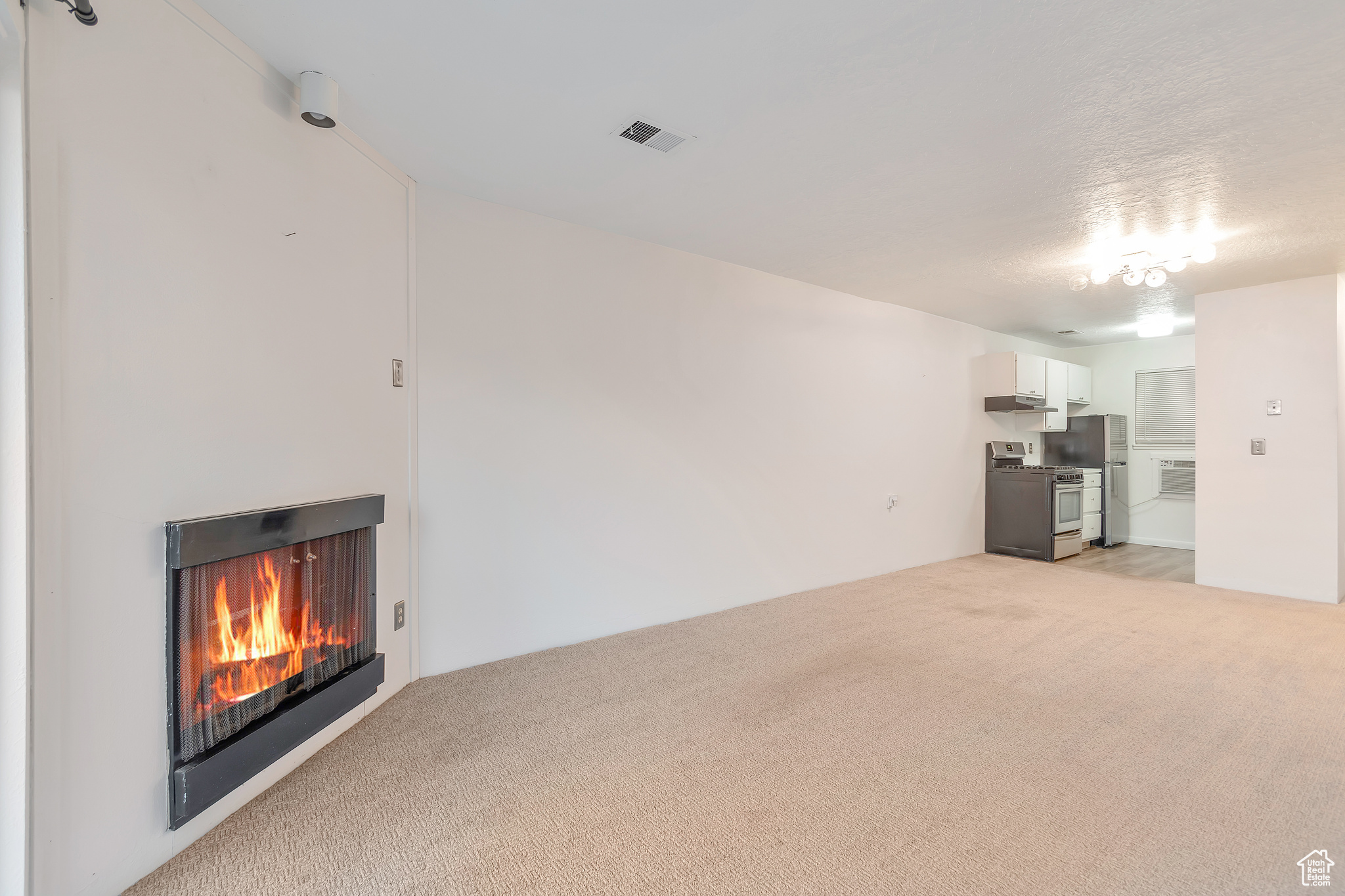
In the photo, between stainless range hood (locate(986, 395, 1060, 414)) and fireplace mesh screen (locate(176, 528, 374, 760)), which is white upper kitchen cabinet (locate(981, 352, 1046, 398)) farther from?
fireplace mesh screen (locate(176, 528, 374, 760))

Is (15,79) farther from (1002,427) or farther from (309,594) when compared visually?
(1002,427)

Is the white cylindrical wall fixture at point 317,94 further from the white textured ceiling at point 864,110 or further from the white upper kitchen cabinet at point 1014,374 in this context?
the white upper kitchen cabinet at point 1014,374

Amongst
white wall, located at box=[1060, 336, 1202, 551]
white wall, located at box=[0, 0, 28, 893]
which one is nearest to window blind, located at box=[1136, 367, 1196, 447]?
white wall, located at box=[1060, 336, 1202, 551]

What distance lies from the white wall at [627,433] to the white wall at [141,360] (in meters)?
0.81

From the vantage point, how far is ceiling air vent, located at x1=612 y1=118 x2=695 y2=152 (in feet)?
7.71

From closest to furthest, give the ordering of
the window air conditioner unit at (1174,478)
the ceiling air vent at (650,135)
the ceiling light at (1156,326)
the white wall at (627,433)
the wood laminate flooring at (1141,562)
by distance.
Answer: the ceiling air vent at (650,135) < the white wall at (627,433) < the wood laminate flooring at (1141,562) < the ceiling light at (1156,326) < the window air conditioner unit at (1174,478)

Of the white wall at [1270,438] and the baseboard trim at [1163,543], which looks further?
the baseboard trim at [1163,543]

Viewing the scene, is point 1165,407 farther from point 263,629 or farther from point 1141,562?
point 263,629

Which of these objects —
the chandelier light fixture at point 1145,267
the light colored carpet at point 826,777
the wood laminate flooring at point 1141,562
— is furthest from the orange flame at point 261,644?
the wood laminate flooring at point 1141,562

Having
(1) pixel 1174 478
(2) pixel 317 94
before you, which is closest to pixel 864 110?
(2) pixel 317 94

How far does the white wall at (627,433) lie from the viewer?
2.97m

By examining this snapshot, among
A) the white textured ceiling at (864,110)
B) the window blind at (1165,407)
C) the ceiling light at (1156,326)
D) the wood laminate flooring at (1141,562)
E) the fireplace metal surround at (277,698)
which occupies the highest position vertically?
the white textured ceiling at (864,110)

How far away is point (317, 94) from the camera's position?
6.67 ft

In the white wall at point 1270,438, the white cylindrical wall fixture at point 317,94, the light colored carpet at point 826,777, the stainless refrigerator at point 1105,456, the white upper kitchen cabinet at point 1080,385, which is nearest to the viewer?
the light colored carpet at point 826,777
